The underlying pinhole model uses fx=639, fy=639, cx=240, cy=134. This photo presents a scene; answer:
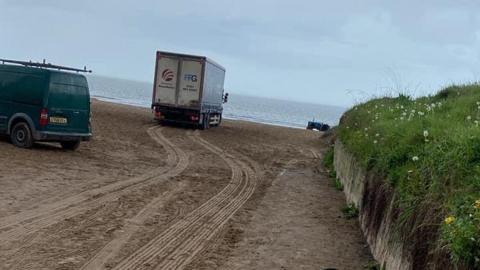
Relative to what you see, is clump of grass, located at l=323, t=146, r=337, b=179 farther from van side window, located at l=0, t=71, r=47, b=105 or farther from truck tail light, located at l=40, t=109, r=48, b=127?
van side window, located at l=0, t=71, r=47, b=105

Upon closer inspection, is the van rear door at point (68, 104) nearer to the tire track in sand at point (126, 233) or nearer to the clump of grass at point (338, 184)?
the tire track in sand at point (126, 233)

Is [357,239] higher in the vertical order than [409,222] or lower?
lower

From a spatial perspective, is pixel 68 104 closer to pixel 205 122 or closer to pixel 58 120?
pixel 58 120

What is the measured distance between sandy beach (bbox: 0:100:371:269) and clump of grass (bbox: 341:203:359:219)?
19cm

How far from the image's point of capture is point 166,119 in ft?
104

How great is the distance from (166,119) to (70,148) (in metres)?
14.5

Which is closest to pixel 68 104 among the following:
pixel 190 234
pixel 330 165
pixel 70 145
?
pixel 70 145

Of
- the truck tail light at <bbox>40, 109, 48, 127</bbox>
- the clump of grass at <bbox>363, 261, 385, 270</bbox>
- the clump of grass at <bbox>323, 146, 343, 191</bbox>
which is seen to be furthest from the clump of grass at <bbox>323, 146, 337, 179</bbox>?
the clump of grass at <bbox>363, 261, 385, 270</bbox>

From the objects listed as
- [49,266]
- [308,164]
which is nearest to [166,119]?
[308,164]

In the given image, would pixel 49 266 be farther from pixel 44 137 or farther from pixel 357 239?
pixel 44 137

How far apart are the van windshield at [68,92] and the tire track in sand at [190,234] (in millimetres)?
4759

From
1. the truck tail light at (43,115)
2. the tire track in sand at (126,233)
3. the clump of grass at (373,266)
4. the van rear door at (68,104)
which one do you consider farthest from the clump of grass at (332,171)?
the truck tail light at (43,115)

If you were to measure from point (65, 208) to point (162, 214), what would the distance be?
4.86 ft

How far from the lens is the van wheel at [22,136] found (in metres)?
15.9
